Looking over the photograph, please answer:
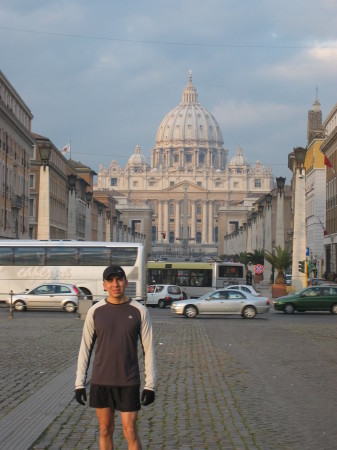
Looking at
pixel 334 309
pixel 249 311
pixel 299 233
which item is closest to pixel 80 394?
pixel 249 311

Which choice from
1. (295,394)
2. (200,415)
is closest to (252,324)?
(295,394)

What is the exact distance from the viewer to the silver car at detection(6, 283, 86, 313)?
37594 mm

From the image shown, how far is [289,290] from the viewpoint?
53.2 m

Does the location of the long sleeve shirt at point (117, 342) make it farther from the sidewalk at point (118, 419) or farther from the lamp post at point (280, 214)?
the lamp post at point (280, 214)

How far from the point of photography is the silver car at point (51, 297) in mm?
37594

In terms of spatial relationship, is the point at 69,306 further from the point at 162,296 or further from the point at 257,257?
the point at 257,257

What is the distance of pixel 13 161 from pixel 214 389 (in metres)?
54.9

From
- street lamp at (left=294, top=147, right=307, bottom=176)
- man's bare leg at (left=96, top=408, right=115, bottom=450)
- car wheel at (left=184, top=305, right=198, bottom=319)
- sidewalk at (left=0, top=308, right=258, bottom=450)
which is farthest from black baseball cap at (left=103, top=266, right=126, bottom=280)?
street lamp at (left=294, top=147, right=307, bottom=176)

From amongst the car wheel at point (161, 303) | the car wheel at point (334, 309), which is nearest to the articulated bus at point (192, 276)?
the car wheel at point (161, 303)

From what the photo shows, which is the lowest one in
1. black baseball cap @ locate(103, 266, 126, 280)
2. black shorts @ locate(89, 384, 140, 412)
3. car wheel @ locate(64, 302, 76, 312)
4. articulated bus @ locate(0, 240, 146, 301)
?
black shorts @ locate(89, 384, 140, 412)

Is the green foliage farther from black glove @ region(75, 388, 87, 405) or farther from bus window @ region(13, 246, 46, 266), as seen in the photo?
black glove @ region(75, 388, 87, 405)

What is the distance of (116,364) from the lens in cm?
743

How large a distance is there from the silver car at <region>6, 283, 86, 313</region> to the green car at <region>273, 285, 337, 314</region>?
8.83m

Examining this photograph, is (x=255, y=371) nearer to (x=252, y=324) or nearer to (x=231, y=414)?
(x=231, y=414)
